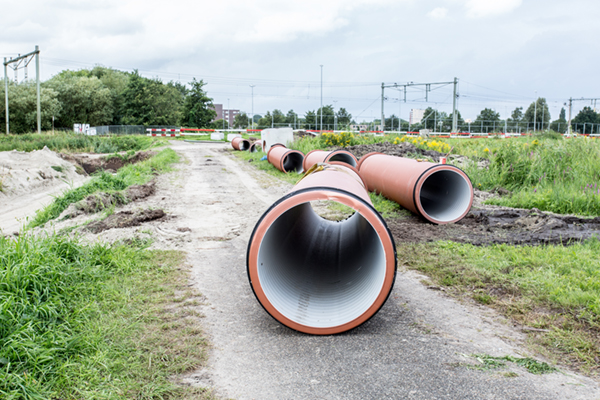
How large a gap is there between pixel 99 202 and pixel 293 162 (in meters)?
8.41

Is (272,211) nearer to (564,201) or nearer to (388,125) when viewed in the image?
(564,201)

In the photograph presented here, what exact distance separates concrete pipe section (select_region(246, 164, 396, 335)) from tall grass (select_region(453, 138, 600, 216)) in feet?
14.9

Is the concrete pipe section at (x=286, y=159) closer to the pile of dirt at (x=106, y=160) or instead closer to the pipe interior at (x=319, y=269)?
the pile of dirt at (x=106, y=160)

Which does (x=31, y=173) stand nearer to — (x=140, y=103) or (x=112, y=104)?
(x=140, y=103)

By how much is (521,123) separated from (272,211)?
70117mm

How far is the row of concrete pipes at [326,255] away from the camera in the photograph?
3342mm

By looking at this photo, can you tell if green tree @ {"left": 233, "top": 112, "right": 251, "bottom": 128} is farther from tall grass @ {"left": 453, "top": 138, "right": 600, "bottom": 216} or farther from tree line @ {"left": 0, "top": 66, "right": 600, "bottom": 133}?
tall grass @ {"left": 453, "top": 138, "right": 600, "bottom": 216}

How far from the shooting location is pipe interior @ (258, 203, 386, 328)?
3.47 metres

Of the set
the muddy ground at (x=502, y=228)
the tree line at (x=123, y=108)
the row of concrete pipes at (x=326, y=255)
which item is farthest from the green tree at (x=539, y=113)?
the row of concrete pipes at (x=326, y=255)

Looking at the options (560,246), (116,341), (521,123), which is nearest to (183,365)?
(116,341)

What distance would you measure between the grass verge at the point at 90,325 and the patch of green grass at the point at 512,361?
1.96 metres

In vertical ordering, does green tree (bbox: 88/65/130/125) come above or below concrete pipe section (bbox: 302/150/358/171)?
above

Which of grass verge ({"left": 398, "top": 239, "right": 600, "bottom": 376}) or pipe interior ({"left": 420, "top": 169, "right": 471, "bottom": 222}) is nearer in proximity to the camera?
grass verge ({"left": 398, "top": 239, "right": 600, "bottom": 376})

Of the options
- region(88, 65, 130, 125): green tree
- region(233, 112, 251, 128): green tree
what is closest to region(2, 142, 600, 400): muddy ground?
region(88, 65, 130, 125): green tree
